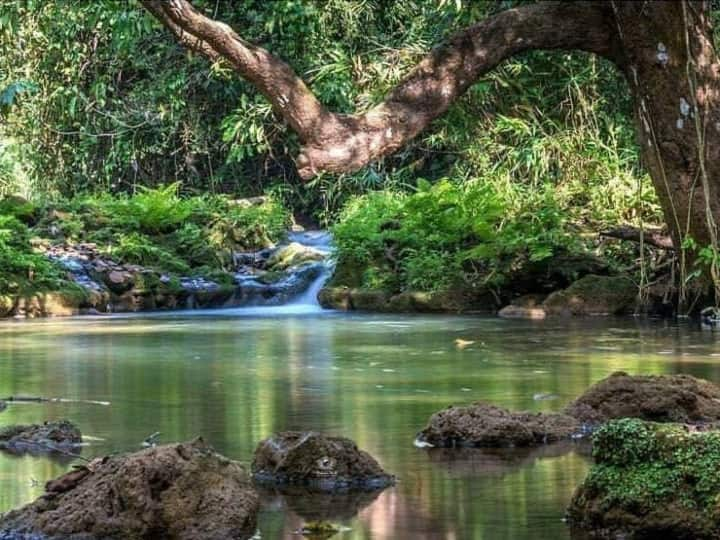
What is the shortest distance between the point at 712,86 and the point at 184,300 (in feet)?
46.8

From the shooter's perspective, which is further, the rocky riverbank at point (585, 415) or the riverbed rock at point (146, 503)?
the rocky riverbank at point (585, 415)

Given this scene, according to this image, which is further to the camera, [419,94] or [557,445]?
[419,94]

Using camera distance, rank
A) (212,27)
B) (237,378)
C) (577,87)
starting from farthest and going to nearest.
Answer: (577,87) → (237,378) → (212,27)

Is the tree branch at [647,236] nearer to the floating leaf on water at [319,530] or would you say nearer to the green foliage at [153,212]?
the green foliage at [153,212]

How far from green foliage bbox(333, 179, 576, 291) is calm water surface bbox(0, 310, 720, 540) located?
188 centimetres

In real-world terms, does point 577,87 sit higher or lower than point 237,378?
higher

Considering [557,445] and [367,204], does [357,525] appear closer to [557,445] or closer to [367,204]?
[557,445]

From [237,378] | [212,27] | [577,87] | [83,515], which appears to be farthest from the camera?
[577,87]

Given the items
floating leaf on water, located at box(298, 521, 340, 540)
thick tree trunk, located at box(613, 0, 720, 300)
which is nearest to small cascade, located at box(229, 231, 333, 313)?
thick tree trunk, located at box(613, 0, 720, 300)

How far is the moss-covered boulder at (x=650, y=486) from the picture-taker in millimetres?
5238

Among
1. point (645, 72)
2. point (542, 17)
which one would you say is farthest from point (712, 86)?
point (542, 17)

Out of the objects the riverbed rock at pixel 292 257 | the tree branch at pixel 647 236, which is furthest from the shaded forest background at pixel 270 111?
the riverbed rock at pixel 292 257

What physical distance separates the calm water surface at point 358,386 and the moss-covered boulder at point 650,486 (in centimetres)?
20

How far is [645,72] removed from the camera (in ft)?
29.2
